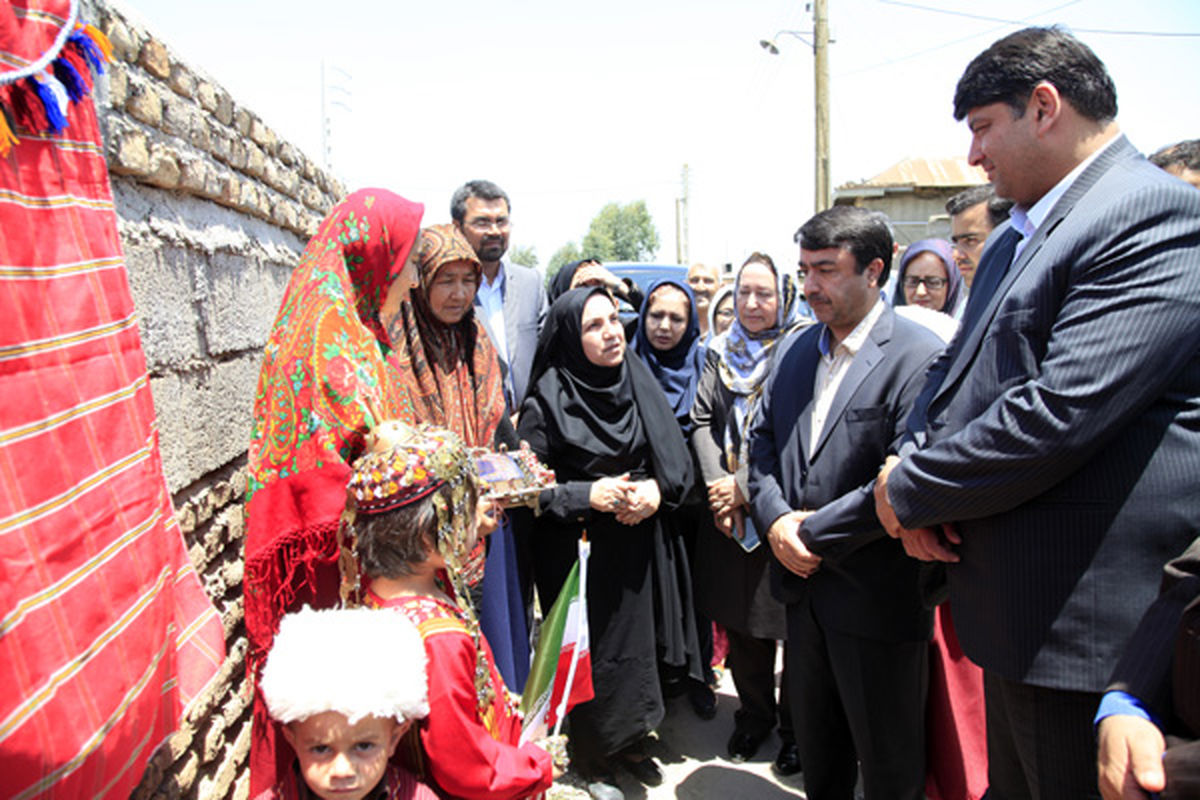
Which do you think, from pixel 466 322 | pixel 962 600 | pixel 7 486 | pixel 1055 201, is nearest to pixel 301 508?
pixel 7 486

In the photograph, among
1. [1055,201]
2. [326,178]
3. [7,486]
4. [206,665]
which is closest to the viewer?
[7,486]

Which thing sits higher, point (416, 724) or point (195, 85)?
point (195, 85)

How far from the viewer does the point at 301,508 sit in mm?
1850

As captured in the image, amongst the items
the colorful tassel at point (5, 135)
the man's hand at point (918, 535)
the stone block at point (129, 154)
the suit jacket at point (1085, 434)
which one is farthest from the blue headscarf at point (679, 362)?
the colorful tassel at point (5, 135)

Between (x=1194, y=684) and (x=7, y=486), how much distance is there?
5.77ft

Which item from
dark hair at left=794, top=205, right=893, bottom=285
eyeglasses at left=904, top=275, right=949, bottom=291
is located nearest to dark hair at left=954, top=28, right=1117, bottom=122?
dark hair at left=794, top=205, right=893, bottom=285

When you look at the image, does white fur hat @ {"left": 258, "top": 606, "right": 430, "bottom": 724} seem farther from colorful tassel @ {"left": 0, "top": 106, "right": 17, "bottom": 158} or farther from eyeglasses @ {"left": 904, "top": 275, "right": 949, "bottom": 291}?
eyeglasses @ {"left": 904, "top": 275, "right": 949, "bottom": 291}

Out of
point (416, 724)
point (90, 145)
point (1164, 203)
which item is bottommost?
point (416, 724)

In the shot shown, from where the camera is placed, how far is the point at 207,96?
2543 mm

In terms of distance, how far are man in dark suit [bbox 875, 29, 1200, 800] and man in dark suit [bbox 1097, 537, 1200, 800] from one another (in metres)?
0.24

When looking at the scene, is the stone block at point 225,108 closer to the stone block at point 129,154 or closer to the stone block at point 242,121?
the stone block at point 242,121

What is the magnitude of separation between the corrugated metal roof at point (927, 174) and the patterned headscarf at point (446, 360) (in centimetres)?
1712

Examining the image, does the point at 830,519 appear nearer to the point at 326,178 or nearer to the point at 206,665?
the point at 206,665

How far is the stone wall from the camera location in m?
1.92
